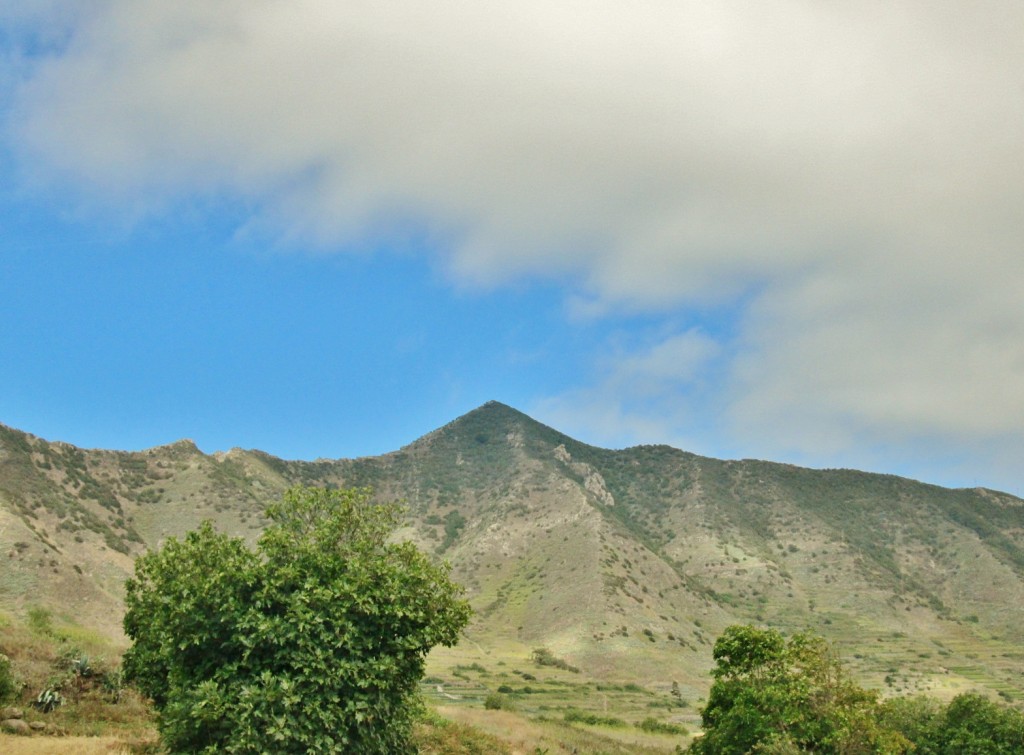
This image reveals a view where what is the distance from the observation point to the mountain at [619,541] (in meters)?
93.4

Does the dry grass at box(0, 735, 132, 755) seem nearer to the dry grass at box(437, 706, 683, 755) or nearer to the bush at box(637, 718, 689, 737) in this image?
the dry grass at box(437, 706, 683, 755)

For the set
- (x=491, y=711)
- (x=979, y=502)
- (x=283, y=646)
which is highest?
(x=979, y=502)

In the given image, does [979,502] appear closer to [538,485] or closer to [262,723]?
[538,485]

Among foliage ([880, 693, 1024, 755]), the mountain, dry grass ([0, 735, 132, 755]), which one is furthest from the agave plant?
foliage ([880, 693, 1024, 755])

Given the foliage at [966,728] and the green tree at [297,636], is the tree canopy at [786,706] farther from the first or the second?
the green tree at [297,636]

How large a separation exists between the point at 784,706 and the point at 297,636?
20.9m

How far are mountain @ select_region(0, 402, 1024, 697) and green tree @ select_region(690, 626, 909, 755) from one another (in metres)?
50.7

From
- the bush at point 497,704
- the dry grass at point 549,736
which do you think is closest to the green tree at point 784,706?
the dry grass at point 549,736

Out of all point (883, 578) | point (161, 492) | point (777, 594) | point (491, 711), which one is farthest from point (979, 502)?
point (161, 492)

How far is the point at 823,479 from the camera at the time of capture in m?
187

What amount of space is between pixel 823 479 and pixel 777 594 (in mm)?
64257

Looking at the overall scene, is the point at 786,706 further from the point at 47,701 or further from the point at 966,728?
the point at 47,701

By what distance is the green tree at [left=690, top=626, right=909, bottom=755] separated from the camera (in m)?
29.5

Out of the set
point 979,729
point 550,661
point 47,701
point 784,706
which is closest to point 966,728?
point 979,729
